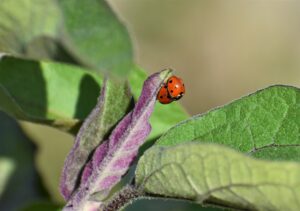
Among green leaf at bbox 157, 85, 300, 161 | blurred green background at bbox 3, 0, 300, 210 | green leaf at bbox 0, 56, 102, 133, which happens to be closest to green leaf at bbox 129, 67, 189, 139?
green leaf at bbox 0, 56, 102, 133

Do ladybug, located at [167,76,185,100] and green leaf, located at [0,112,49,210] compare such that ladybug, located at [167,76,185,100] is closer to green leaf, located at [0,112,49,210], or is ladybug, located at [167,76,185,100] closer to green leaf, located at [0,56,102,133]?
green leaf, located at [0,56,102,133]

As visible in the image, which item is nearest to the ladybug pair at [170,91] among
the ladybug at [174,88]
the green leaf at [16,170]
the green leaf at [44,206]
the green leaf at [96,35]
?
the ladybug at [174,88]

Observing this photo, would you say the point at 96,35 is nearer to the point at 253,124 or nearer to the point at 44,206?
the point at 253,124

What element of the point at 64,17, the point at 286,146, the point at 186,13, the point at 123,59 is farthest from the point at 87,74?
the point at 186,13

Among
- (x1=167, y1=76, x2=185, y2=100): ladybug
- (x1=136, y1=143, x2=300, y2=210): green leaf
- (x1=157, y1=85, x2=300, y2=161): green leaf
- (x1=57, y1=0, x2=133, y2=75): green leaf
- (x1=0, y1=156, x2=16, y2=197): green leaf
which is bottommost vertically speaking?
(x1=0, y1=156, x2=16, y2=197): green leaf

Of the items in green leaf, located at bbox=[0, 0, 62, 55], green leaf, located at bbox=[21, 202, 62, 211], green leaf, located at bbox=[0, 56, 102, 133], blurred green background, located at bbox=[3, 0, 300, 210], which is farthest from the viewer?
blurred green background, located at bbox=[3, 0, 300, 210]

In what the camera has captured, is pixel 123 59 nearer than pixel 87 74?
Yes

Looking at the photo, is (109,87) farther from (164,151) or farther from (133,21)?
(133,21)
